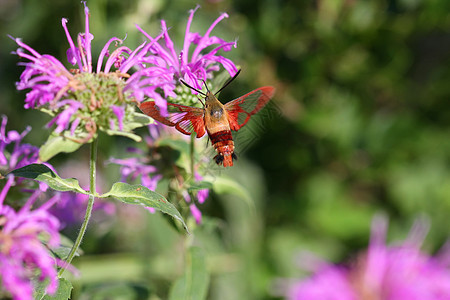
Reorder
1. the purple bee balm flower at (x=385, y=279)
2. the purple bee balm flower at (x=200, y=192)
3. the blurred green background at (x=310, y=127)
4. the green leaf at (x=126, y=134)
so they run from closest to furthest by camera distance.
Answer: the green leaf at (x=126, y=134) < the purple bee balm flower at (x=200, y=192) < the purple bee balm flower at (x=385, y=279) < the blurred green background at (x=310, y=127)

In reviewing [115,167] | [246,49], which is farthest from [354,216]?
[115,167]

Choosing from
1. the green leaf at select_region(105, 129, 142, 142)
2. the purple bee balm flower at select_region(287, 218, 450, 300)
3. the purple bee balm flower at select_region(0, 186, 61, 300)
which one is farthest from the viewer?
the purple bee balm flower at select_region(287, 218, 450, 300)

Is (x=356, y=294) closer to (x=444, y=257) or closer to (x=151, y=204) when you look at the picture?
(x=444, y=257)

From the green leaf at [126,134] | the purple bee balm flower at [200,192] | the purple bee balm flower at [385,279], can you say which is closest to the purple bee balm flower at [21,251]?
the green leaf at [126,134]

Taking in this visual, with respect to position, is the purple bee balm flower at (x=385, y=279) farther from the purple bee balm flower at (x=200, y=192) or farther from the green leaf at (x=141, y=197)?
the green leaf at (x=141, y=197)

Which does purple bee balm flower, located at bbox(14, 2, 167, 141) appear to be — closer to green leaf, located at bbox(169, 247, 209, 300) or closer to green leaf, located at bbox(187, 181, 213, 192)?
green leaf, located at bbox(187, 181, 213, 192)

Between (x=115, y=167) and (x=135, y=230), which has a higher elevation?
(x=115, y=167)

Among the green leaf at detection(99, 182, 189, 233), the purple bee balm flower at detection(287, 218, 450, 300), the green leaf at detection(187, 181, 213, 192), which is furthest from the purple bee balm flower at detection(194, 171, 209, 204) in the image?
the purple bee balm flower at detection(287, 218, 450, 300)
